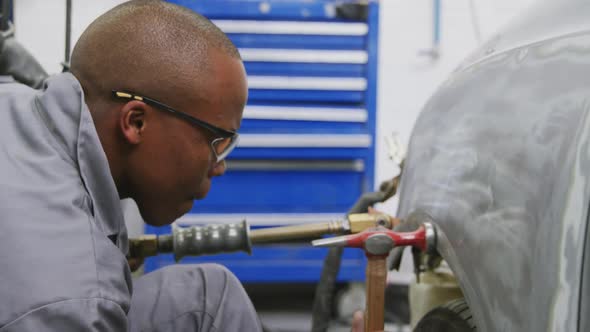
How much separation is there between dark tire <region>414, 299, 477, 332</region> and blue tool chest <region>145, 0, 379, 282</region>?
1.25 metres

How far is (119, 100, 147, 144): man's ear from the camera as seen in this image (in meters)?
0.71

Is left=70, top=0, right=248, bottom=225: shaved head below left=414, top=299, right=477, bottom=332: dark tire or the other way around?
the other way around

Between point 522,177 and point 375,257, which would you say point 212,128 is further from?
point 522,177

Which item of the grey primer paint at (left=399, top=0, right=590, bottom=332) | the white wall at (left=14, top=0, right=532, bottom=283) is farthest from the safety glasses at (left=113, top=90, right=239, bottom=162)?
the white wall at (left=14, top=0, right=532, bottom=283)

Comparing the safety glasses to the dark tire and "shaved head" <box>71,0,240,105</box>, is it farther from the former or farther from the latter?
the dark tire

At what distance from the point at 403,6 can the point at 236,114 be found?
2.06 meters

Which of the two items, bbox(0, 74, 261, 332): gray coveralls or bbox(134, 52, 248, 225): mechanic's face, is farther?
bbox(134, 52, 248, 225): mechanic's face

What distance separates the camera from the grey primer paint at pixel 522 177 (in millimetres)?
441

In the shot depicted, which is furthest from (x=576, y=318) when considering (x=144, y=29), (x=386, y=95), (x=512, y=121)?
(x=386, y=95)

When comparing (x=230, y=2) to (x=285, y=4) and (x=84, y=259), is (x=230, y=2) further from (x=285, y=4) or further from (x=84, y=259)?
(x=84, y=259)

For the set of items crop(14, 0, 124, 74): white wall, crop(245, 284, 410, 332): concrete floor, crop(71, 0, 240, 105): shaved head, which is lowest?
crop(245, 284, 410, 332): concrete floor

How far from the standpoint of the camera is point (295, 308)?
230 cm

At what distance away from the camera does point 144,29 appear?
74 cm

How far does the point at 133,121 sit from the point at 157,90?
48mm
